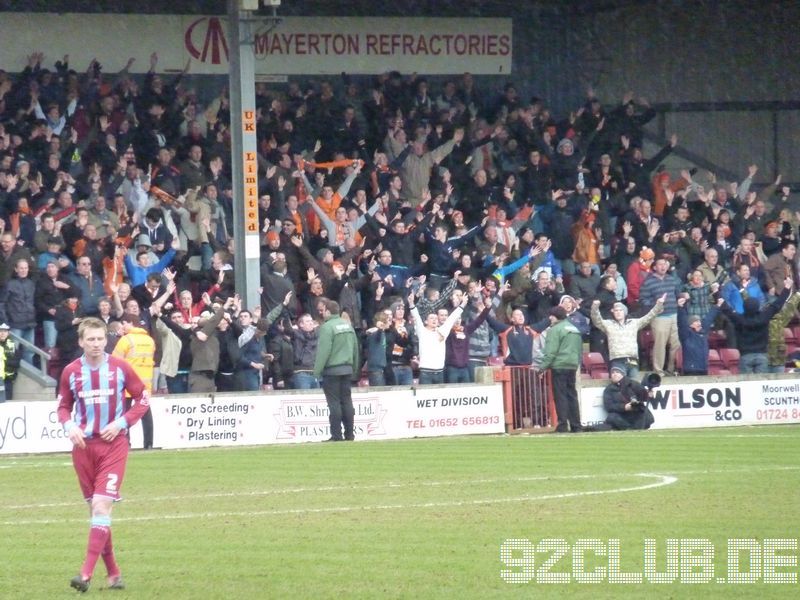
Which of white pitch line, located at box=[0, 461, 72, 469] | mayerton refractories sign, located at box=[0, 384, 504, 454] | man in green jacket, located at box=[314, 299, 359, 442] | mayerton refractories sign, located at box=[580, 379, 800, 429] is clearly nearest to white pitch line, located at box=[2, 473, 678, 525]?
white pitch line, located at box=[0, 461, 72, 469]

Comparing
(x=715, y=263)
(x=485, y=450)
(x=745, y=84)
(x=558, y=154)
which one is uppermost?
(x=745, y=84)

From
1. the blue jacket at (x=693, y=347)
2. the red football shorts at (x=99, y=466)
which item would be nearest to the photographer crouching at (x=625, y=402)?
the blue jacket at (x=693, y=347)

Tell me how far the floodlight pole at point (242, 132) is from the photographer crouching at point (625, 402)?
617 centimetres

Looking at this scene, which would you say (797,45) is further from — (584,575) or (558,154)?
(584,575)

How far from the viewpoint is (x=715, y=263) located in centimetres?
2766

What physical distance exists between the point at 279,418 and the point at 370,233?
534 centimetres

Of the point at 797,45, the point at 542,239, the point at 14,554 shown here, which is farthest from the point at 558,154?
the point at 14,554

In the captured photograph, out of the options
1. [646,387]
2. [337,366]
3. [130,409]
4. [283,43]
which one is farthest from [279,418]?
[130,409]

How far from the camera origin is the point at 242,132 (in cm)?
2516

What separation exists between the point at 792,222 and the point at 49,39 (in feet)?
50.3

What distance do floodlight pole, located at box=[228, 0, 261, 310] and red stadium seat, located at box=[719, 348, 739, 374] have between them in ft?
27.9

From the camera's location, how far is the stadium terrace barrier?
952 inches

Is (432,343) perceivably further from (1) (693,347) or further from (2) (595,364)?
(1) (693,347)

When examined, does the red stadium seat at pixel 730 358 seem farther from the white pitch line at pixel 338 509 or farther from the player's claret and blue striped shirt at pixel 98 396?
the player's claret and blue striped shirt at pixel 98 396
